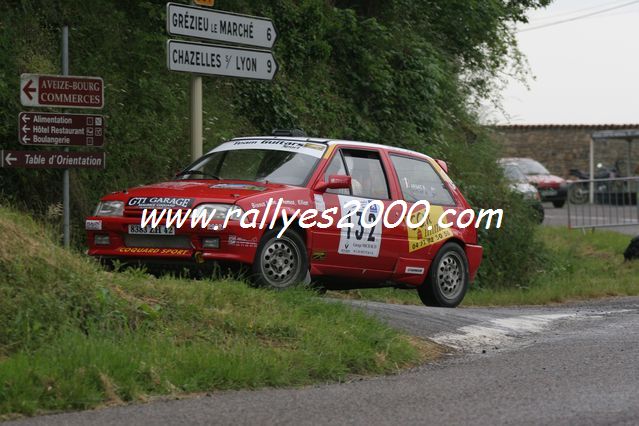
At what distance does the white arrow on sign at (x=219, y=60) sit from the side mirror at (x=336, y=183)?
2089 mm

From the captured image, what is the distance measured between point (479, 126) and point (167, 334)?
16.5 meters

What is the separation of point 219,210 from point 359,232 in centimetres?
180

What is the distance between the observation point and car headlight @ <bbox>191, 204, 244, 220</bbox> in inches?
432

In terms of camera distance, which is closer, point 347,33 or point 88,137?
point 88,137

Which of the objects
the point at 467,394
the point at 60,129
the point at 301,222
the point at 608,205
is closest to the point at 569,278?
the point at 608,205

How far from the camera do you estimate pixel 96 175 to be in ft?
50.1

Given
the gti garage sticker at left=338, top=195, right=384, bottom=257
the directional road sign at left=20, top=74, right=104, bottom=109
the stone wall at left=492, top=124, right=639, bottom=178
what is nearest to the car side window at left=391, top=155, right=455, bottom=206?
the gti garage sticker at left=338, top=195, right=384, bottom=257

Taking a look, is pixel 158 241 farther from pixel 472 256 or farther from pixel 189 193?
pixel 472 256

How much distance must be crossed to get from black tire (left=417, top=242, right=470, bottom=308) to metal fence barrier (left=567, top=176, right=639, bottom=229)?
13.5 meters

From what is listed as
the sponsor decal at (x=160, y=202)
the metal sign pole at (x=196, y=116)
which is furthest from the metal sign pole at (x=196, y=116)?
the sponsor decal at (x=160, y=202)

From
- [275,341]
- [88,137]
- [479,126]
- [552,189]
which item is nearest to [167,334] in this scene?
[275,341]

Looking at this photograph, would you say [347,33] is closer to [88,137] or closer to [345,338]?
[88,137]

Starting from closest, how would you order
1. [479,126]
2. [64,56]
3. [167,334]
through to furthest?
1. [167,334]
2. [64,56]
3. [479,126]

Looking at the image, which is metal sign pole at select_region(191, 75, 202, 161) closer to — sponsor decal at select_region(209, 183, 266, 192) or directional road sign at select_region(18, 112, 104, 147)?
directional road sign at select_region(18, 112, 104, 147)
